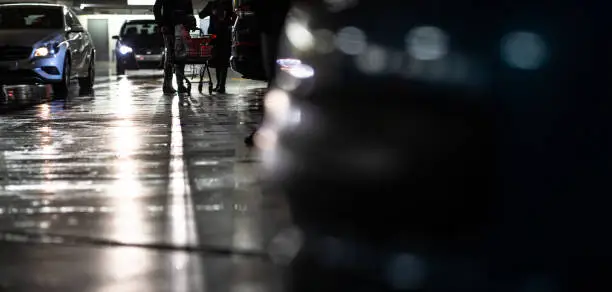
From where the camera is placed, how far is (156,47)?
27281mm

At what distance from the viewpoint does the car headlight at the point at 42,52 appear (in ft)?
50.0

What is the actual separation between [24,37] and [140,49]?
39.8ft

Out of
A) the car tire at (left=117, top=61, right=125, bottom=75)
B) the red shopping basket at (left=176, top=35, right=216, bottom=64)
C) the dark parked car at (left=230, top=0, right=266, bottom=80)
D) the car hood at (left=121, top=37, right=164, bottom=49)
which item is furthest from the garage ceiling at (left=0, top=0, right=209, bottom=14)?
the dark parked car at (left=230, top=0, right=266, bottom=80)

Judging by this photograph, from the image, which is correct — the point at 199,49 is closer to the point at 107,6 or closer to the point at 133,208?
the point at 133,208

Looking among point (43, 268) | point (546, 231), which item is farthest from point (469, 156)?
point (43, 268)

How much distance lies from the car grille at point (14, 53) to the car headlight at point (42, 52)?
0.11 metres

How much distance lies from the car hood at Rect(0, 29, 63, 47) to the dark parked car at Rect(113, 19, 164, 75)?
37.6ft

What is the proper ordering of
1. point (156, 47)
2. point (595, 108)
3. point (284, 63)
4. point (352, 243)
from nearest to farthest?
1. point (595, 108)
2. point (352, 243)
3. point (284, 63)
4. point (156, 47)

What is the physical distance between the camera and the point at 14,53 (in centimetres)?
1512

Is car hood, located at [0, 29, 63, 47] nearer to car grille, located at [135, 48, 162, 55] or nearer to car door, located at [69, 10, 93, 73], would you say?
car door, located at [69, 10, 93, 73]

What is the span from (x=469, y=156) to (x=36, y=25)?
1338 cm

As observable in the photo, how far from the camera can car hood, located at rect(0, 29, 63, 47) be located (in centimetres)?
1515

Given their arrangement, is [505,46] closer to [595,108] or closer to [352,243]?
[595,108]

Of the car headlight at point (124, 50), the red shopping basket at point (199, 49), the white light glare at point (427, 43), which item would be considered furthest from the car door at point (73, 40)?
the white light glare at point (427, 43)
